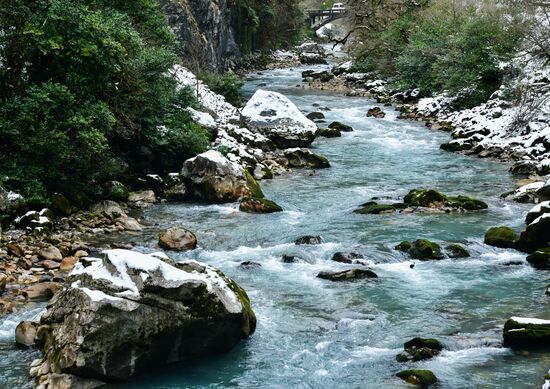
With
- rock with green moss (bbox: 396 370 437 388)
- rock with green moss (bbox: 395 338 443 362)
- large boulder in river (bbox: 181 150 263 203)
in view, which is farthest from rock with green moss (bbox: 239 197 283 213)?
rock with green moss (bbox: 396 370 437 388)

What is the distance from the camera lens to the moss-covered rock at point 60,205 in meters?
15.3

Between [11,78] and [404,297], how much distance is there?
420 inches

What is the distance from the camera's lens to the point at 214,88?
101 ft

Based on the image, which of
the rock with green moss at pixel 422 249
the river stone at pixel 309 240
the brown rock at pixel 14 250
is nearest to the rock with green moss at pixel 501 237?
the rock with green moss at pixel 422 249

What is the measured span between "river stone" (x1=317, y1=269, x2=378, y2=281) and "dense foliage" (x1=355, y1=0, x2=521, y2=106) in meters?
20.4

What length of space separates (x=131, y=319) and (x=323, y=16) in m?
83.7

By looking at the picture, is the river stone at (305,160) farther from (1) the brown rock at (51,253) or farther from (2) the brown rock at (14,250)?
(2) the brown rock at (14,250)

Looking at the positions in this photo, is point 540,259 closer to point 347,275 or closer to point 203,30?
point 347,275

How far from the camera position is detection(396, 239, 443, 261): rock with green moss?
44.3 ft

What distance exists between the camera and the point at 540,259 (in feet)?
42.5

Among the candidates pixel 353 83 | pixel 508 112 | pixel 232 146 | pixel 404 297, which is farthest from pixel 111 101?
pixel 353 83

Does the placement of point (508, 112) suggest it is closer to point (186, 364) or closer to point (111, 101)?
point (111, 101)

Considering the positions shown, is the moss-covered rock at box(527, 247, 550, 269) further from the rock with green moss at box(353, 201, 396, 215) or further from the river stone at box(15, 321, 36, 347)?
the river stone at box(15, 321, 36, 347)

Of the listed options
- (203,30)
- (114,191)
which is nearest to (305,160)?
(114,191)
